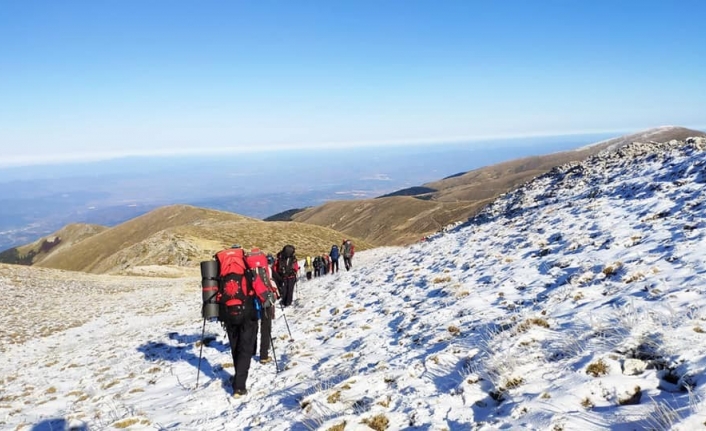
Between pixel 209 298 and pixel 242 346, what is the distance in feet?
4.32

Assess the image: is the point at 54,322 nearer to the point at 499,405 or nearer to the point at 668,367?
the point at 499,405

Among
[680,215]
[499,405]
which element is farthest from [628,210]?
[499,405]

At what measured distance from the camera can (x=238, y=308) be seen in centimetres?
891

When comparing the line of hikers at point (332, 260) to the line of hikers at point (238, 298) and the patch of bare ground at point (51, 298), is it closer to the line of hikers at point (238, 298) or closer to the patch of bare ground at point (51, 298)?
the patch of bare ground at point (51, 298)

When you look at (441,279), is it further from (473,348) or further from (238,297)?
(238,297)

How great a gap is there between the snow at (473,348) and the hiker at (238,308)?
0.71m

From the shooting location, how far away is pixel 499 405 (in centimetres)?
548

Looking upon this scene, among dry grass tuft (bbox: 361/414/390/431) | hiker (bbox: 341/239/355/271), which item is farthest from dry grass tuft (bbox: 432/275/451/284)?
hiker (bbox: 341/239/355/271)

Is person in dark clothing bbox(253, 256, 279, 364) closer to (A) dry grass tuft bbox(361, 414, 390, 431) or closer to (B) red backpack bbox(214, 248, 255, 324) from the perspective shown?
(B) red backpack bbox(214, 248, 255, 324)

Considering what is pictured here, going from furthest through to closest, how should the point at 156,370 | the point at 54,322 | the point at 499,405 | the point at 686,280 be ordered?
the point at 54,322 < the point at 156,370 < the point at 686,280 < the point at 499,405

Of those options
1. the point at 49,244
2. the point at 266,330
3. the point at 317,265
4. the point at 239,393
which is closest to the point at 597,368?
the point at 239,393

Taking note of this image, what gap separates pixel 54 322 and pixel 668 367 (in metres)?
28.6

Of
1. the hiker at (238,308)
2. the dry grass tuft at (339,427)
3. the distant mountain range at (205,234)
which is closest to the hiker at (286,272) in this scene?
the hiker at (238,308)

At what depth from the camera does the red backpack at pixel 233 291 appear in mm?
8914
